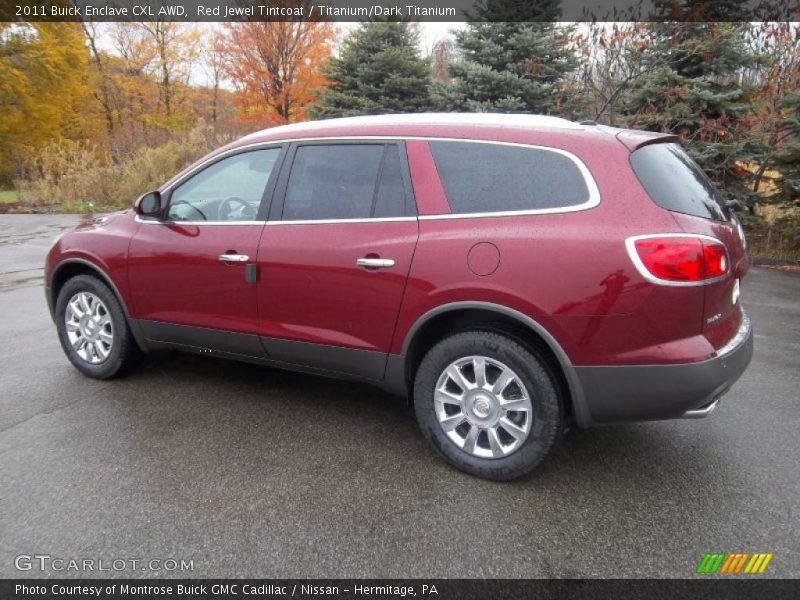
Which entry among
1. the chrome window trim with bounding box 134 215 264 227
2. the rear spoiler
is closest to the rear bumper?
the rear spoiler

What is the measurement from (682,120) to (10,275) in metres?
11.2

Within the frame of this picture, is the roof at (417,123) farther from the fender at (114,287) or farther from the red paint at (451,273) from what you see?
the fender at (114,287)

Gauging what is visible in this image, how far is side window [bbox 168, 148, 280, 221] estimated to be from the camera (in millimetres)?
3584

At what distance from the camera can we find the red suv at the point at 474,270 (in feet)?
8.34

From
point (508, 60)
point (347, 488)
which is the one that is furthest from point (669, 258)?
point (508, 60)

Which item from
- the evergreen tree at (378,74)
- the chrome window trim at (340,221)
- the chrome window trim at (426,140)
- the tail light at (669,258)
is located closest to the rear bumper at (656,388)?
the tail light at (669,258)

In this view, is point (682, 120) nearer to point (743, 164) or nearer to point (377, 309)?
point (743, 164)

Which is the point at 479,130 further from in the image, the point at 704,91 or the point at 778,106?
the point at 778,106

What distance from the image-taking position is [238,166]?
147 inches

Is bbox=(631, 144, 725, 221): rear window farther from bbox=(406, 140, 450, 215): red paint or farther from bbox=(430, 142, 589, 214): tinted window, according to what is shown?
bbox=(406, 140, 450, 215): red paint

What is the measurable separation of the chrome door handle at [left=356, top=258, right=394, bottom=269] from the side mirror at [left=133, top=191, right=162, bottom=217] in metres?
1.69

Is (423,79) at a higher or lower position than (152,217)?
higher

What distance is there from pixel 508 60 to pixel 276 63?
36.0ft

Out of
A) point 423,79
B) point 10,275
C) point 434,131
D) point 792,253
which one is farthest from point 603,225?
point 423,79
